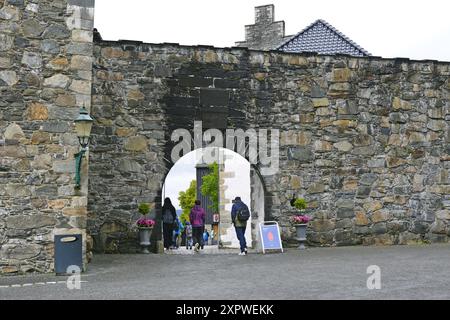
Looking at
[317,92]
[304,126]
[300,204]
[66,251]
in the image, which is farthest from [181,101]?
[66,251]

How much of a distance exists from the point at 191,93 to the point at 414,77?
17.5 feet

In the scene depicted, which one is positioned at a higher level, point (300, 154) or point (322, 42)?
point (322, 42)

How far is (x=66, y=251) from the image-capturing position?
1054 centimetres

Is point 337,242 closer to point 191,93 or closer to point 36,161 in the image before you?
point 191,93

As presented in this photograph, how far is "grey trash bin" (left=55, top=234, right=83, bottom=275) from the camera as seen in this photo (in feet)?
34.4

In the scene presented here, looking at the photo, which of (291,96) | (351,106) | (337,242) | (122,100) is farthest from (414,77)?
(122,100)

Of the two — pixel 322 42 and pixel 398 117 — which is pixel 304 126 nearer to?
pixel 398 117

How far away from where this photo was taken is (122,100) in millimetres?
14602

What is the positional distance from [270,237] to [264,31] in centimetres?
1486

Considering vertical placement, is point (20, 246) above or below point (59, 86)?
below

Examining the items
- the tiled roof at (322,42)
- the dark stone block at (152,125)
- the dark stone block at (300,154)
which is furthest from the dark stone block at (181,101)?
the tiled roof at (322,42)

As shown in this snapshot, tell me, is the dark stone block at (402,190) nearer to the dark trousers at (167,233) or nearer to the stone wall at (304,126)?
the stone wall at (304,126)

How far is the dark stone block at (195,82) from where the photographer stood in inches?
588

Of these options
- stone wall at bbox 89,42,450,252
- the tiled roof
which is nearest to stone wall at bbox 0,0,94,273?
stone wall at bbox 89,42,450,252
